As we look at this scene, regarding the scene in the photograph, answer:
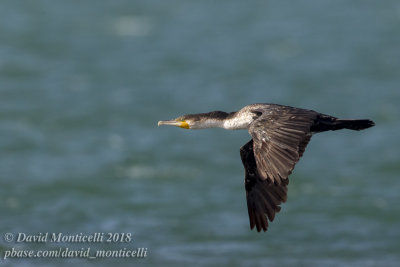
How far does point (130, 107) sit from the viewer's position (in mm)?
25125

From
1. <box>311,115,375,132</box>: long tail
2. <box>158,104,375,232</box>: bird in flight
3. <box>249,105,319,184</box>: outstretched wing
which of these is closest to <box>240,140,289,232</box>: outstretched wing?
<box>158,104,375,232</box>: bird in flight

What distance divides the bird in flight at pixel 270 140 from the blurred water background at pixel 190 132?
373cm

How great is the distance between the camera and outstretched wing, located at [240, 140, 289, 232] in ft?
37.0

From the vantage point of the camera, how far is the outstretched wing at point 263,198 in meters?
11.3

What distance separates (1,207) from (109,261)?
4.42 m

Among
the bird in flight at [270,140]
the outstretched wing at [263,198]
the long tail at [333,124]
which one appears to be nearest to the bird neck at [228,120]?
the bird in flight at [270,140]

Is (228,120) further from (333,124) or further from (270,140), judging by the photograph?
(270,140)

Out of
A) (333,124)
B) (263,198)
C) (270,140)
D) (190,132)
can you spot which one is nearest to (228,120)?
(263,198)

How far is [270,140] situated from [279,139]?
103 millimetres

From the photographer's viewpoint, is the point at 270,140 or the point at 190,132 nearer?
the point at 270,140

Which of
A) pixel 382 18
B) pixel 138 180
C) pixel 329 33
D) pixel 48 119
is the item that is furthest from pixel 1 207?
pixel 382 18

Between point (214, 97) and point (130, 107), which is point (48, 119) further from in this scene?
point (214, 97)

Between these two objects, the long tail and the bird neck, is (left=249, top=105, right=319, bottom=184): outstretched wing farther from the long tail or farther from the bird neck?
the bird neck

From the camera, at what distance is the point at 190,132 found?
2377 centimetres
